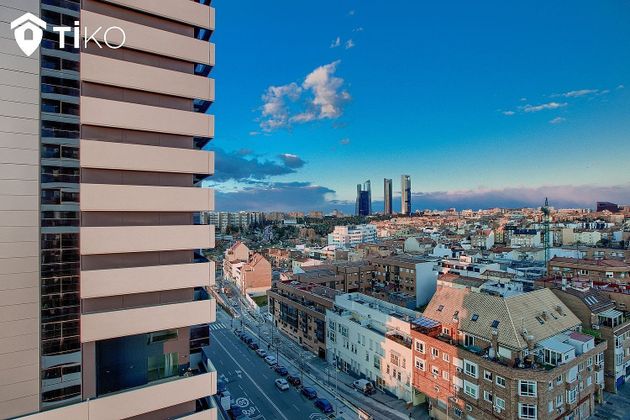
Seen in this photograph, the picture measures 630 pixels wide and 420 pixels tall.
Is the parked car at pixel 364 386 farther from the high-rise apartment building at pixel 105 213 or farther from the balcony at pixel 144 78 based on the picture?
the balcony at pixel 144 78

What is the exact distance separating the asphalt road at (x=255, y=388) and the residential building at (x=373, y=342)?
5.35 meters

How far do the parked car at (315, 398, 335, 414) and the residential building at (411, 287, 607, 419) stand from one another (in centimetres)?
855

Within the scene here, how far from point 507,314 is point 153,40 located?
3239 cm

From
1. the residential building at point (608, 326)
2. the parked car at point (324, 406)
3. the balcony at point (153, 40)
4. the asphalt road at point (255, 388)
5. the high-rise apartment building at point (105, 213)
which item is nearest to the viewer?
the high-rise apartment building at point (105, 213)

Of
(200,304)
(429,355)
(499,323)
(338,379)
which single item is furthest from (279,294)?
(200,304)

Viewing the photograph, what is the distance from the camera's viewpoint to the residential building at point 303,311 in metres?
48.8

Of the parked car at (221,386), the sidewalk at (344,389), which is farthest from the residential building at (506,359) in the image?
the parked car at (221,386)

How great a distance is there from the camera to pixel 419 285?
6397 centimetres

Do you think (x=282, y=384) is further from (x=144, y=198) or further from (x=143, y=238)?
(x=144, y=198)

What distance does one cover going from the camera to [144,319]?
17094 millimetres

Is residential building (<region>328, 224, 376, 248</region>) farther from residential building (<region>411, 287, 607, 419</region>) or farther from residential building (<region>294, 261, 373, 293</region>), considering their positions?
residential building (<region>411, 287, 607, 419</region>)

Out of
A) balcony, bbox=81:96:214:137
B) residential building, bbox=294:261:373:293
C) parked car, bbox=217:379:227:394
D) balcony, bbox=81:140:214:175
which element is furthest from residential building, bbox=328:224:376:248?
balcony, bbox=81:96:214:137

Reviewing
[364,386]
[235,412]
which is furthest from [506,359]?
[235,412]

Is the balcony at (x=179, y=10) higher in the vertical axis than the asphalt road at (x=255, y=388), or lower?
higher
